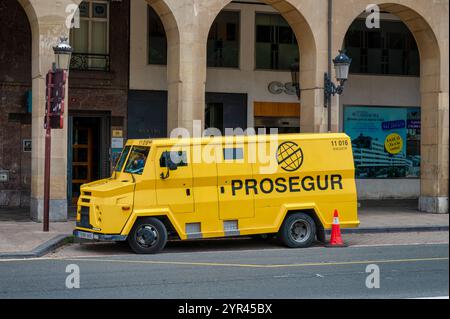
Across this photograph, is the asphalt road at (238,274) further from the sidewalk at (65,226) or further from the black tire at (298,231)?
the sidewalk at (65,226)

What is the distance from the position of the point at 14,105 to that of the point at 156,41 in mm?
4850

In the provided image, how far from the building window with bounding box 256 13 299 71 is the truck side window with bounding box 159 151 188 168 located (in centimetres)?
1121

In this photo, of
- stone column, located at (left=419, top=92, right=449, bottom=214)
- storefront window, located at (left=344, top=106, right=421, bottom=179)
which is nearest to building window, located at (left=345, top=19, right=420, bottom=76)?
storefront window, located at (left=344, top=106, right=421, bottom=179)

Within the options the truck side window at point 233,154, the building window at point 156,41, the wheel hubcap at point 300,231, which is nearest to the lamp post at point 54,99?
the truck side window at point 233,154

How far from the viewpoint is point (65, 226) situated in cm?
1878

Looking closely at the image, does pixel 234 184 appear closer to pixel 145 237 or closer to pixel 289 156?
pixel 289 156

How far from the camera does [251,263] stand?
1362cm

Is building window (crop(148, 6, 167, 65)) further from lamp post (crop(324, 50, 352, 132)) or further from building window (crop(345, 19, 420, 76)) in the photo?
building window (crop(345, 19, 420, 76))

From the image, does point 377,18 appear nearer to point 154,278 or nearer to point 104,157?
point 104,157

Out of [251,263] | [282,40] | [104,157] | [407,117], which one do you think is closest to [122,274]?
[251,263]

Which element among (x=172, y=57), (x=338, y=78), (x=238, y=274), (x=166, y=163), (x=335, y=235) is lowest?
(x=238, y=274)

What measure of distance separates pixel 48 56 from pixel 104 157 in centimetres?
581

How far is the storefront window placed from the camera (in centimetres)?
2742

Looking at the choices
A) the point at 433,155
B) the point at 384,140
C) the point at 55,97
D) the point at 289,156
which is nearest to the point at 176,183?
the point at 289,156
